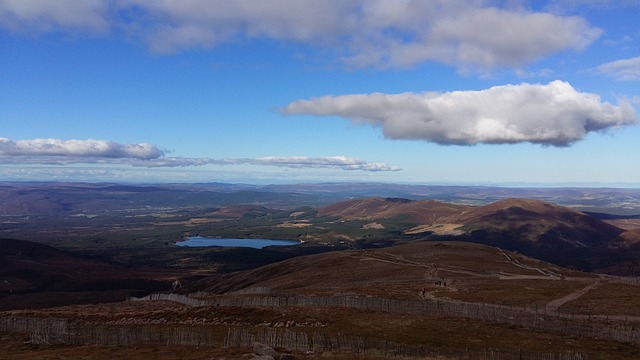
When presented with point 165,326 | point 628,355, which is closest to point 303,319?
point 165,326

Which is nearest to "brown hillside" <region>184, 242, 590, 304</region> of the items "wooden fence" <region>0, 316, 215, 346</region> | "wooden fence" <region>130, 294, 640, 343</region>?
"wooden fence" <region>130, 294, 640, 343</region>


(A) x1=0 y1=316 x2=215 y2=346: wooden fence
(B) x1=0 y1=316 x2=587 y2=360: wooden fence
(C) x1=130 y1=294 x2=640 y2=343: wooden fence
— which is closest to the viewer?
(B) x1=0 y1=316 x2=587 y2=360: wooden fence

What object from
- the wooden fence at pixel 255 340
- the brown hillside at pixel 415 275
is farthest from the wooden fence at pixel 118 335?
the brown hillside at pixel 415 275

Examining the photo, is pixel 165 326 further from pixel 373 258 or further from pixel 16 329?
pixel 373 258

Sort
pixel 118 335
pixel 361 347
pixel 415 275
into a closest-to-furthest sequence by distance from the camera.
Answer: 1. pixel 361 347
2. pixel 118 335
3. pixel 415 275

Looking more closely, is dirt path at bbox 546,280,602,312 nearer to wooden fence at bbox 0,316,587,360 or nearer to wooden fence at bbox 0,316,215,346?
wooden fence at bbox 0,316,587,360

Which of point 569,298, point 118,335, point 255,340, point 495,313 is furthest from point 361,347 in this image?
point 569,298

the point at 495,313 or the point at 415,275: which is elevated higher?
the point at 495,313

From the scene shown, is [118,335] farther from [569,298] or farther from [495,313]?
[569,298]
